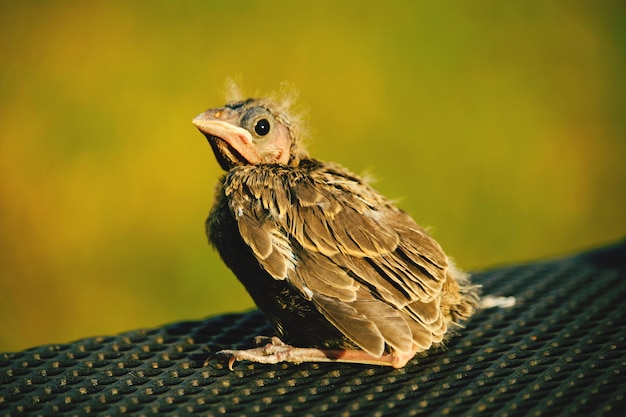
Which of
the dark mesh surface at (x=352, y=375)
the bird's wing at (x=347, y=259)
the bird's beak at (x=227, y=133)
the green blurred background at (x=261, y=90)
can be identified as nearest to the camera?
the dark mesh surface at (x=352, y=375)

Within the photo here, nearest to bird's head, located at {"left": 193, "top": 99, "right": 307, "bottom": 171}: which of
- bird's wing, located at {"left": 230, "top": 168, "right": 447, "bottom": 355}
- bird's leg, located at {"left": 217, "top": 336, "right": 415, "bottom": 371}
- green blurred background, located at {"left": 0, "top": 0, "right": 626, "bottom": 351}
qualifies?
bird's wing, located at {"left": 230, "top": 168, "right": 447, "bottom": 355}

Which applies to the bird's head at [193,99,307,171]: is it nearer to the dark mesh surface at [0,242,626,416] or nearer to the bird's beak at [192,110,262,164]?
the bird's beak at [192,110,262,164]

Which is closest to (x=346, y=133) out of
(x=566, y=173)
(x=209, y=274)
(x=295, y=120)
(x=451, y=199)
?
(x=451, y=199)

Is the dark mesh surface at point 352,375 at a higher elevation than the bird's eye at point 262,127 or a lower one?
lower

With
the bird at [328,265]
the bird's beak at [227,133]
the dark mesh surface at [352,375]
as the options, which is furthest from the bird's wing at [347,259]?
the bird's beak at [227,133]

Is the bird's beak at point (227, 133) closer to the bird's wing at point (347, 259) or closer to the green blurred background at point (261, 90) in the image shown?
the bird's wing at point (347, 259)

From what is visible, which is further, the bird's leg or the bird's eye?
the bird's eye

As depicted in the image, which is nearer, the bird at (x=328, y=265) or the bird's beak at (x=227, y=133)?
the bird at (x=328, y=265)
